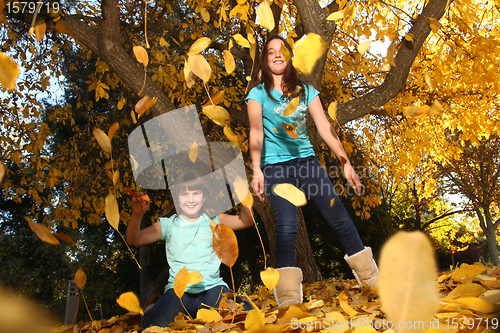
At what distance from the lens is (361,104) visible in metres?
3.38

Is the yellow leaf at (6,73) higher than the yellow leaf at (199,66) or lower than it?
lower

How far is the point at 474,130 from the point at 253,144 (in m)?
4.60

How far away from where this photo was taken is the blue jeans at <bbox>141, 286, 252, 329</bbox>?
1.57m

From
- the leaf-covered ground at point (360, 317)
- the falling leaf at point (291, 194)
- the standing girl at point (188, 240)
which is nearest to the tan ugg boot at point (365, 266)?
Answer: the leaf-covered ground at point (360, 317)

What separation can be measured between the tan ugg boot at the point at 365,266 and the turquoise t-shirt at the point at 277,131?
22.9 inches

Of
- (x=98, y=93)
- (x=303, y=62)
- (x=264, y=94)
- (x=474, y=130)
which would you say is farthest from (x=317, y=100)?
(x=474, y=130)

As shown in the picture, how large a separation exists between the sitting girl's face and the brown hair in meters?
0.02

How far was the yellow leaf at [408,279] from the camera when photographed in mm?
396

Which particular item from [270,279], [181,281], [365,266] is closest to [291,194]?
[270,279]

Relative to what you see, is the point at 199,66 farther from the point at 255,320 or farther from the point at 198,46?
the point at 255,320

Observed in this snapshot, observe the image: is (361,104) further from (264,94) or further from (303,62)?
(303,62)

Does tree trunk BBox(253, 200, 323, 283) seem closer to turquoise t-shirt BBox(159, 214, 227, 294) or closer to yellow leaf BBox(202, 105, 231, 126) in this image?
turquoise t-shirt BBox(159, 214, 227, 294)

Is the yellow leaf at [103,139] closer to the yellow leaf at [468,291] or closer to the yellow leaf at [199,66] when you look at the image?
the yellow leaf at [199,66]

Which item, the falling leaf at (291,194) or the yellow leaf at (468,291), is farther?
the falling leaf at (291,194)
